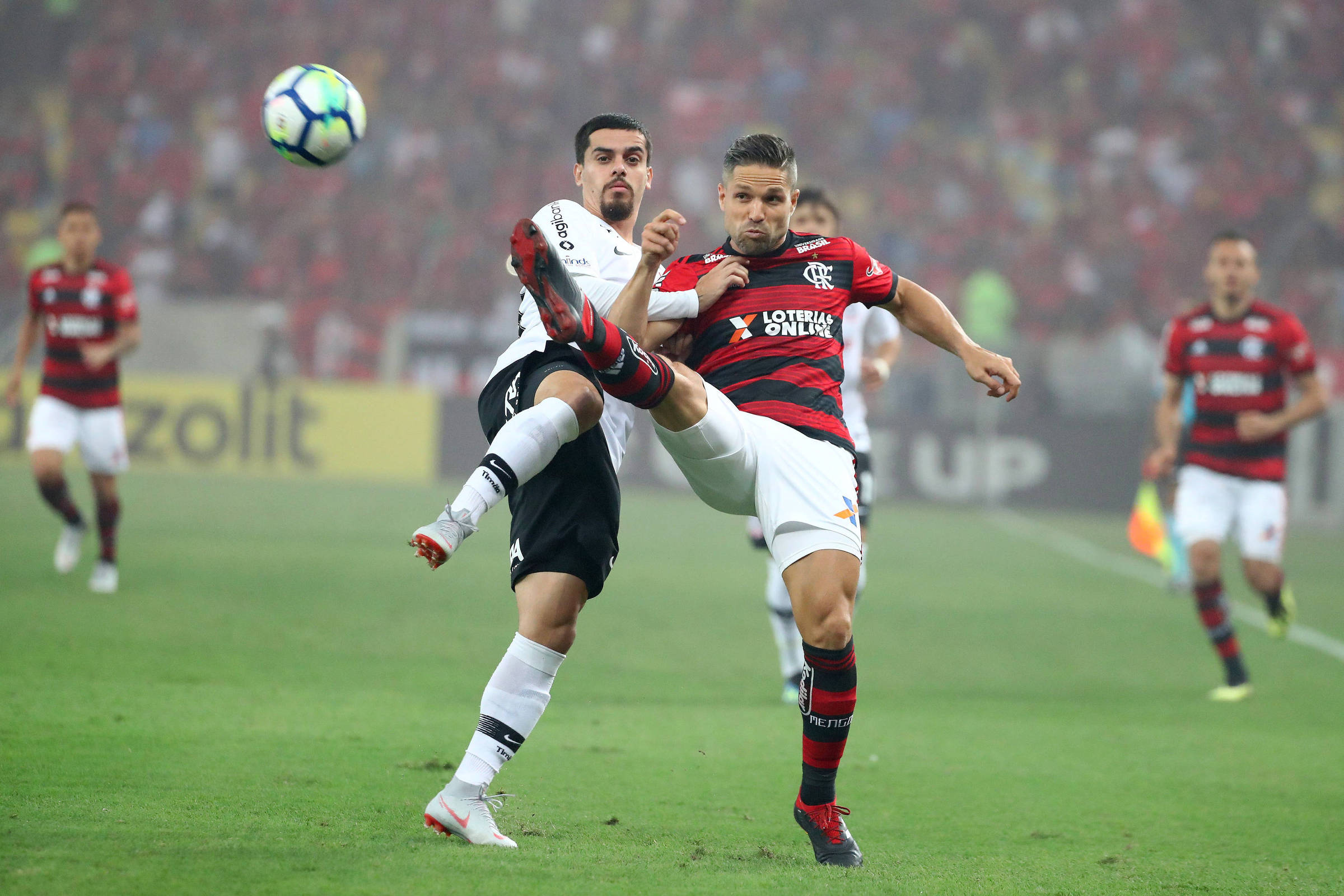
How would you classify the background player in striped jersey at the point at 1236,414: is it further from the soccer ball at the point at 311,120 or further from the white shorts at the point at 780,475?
the soccer ball at the point at 311,120

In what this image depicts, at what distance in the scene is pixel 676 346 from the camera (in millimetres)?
4289

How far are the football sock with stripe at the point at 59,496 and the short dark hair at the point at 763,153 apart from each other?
6340 millimetres

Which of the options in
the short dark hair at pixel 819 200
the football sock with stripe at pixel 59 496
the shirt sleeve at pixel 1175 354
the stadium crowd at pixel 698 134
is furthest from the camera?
the stadium crowd at pixel 698 134

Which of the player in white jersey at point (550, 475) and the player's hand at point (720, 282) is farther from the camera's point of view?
the player's hand at point (720, 282)

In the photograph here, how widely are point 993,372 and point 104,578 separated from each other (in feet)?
21.2

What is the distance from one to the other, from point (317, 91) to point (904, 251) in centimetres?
1727

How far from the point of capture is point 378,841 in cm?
369

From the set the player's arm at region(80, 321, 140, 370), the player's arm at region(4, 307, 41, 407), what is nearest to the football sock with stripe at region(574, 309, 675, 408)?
the player's arm at region(80, 321, 140, 370)

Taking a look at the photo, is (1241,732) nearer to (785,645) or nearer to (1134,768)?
(1134,768)

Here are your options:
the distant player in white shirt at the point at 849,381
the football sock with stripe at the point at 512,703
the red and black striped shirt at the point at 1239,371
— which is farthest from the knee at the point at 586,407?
the red and black striped shirt at the point at 1239,371

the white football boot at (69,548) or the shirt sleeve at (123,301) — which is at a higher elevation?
the shirt sleeve at (123,301)

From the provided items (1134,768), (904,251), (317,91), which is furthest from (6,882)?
(904,251)

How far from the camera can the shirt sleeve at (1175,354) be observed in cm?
794

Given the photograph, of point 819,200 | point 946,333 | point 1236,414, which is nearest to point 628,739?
point 946,333
